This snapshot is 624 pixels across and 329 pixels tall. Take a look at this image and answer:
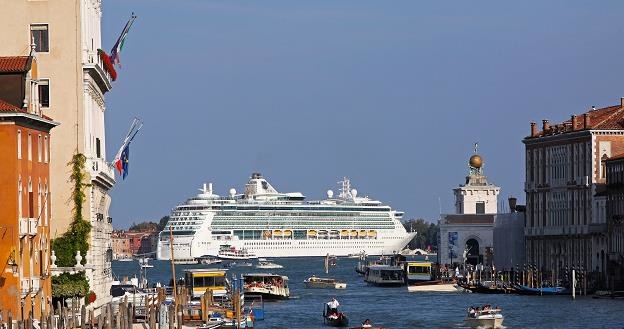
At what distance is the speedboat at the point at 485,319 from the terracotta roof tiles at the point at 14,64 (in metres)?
22.6

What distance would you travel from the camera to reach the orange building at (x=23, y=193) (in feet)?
147

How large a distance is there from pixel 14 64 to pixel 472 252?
87.8 m

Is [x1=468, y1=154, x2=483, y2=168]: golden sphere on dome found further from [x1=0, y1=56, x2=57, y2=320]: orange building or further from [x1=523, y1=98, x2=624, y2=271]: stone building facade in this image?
[x1=0, y1=56, x2=57, y2=320]: orange building

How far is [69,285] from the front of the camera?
50.3 meters

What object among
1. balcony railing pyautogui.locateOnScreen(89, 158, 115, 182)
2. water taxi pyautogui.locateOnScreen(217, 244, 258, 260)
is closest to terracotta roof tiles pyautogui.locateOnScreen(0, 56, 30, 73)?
balcony railing pyautogui.locateOnScreen(89, 158, 115, 182)

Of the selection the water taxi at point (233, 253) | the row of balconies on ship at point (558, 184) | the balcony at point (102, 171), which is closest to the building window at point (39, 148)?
the balcony at point (102, 171)

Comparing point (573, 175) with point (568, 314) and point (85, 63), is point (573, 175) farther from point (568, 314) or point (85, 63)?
point (85, 63)

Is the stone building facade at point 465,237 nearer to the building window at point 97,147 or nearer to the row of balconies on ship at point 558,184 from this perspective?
the row of balconies on ship at point 558,184

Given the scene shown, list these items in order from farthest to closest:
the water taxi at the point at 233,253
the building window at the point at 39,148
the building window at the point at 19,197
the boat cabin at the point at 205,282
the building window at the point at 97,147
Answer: the water taxi at the point at 233,253
the boat cabin at the point at 205,282
the building window at the point at 97,147
the building window at the point at 39,148
the building window at the point at 19,197

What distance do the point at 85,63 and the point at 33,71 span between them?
4.38 m

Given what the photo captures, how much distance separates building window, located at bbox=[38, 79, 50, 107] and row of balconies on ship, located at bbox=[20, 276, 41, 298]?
6.80 metres

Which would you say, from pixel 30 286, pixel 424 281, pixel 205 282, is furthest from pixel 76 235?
pixel 424 281

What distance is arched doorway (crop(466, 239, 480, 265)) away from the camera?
13188 cm

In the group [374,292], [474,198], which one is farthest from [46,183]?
[474,198]
